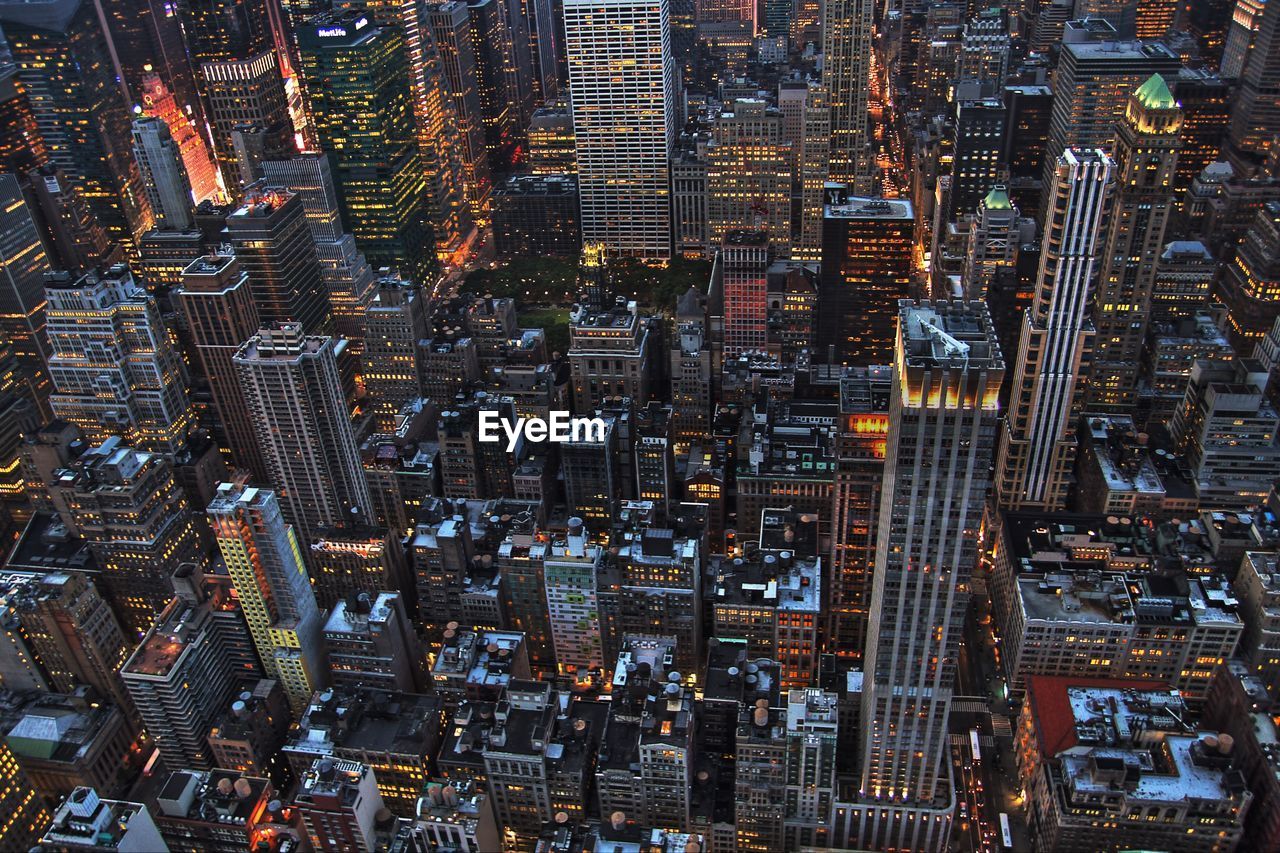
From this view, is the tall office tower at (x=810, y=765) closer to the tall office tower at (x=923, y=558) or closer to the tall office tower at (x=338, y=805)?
the tall office tower at (x=923, y=558)

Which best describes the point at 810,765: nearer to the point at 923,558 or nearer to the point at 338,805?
the point at 923,558

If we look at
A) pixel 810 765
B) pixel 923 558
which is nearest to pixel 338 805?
pixel 810 765

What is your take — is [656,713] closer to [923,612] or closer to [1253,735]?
[923,612]

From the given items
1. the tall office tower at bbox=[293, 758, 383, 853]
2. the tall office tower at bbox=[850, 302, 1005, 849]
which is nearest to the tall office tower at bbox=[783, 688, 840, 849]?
the tall office tower at bbox=[850, 302, 1005, 849]

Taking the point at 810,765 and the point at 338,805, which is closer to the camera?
the point at 338,805

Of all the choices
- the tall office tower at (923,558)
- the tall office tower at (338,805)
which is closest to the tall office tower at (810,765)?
the tall office tower at (923,558)

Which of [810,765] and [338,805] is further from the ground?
[338,805]

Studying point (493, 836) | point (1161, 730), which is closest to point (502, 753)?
point (493, 836)

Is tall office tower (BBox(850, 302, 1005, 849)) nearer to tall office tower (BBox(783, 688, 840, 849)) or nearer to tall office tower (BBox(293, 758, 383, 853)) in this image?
tall office tower (BBox(783, 688, 840, 849))
